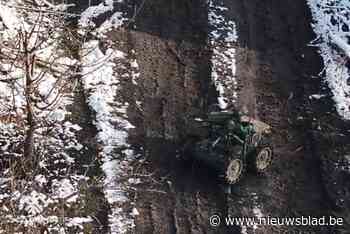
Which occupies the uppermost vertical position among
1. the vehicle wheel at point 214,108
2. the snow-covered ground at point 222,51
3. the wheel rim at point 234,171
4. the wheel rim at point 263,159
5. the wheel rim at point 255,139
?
the snow-covered ground at point 222,51

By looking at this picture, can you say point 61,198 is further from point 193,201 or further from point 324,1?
point 324,1

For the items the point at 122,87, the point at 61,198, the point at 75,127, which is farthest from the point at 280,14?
the point at 61,198

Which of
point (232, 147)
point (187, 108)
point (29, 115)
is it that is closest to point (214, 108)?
point (187, 108)

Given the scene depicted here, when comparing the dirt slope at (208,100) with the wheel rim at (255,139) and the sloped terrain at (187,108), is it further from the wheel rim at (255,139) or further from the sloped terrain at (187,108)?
the wheel rim at (255,139)

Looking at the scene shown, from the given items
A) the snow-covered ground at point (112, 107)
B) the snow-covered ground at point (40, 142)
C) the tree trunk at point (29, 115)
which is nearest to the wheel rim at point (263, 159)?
the snow-covered ground at point (112, 107)

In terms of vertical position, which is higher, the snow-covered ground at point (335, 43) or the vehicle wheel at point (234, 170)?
the snow-covered ground at point (335, 43)

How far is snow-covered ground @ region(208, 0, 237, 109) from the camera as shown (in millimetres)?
13883

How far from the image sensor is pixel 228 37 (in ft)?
50.4

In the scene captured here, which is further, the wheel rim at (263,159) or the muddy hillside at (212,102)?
the wheel rim at (263,159)

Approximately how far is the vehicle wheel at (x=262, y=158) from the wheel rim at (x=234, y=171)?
1.21 feet

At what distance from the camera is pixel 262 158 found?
39.4ft

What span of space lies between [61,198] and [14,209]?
30.0 inches

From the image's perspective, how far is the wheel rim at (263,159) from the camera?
11.9m

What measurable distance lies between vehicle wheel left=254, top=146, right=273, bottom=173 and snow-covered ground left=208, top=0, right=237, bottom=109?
1.73m
